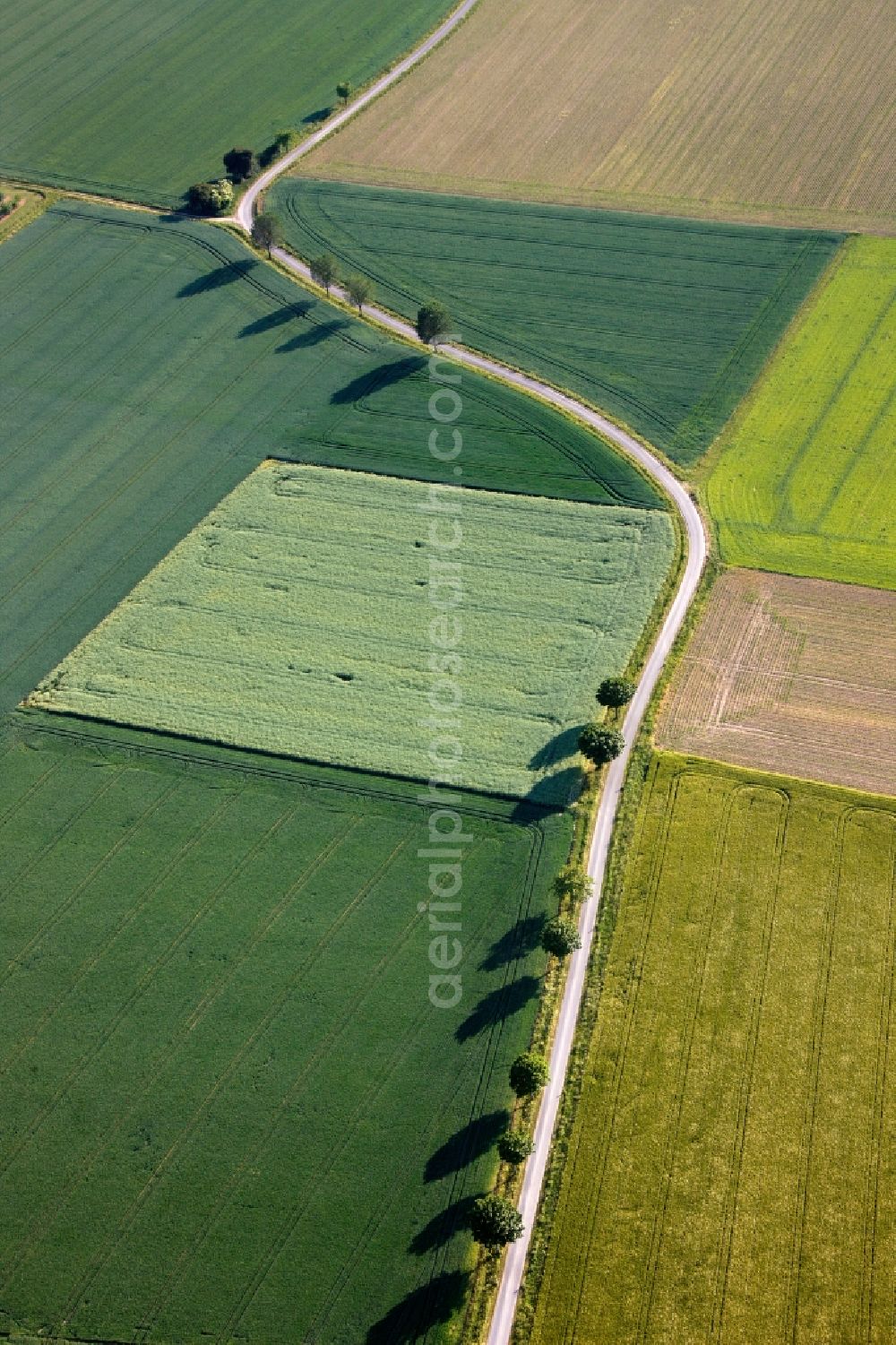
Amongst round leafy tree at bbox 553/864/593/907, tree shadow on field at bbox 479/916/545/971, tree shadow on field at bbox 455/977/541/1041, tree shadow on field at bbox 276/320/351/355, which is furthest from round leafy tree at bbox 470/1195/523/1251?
tree shadow on field at bbox 276/320/351/355

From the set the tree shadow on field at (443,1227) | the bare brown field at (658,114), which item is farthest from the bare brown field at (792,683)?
the bare brown field at (658,114)

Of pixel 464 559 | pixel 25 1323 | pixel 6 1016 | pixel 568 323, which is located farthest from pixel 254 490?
pixel 25 1323

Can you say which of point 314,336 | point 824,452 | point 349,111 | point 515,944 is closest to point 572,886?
point 515,944

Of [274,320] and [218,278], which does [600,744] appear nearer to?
[274,320]

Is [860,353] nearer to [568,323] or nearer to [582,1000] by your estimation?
[568,323]

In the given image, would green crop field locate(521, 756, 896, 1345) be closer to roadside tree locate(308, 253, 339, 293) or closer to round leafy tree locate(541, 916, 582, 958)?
round leafy tree locate(541, 916, 582, 958)
